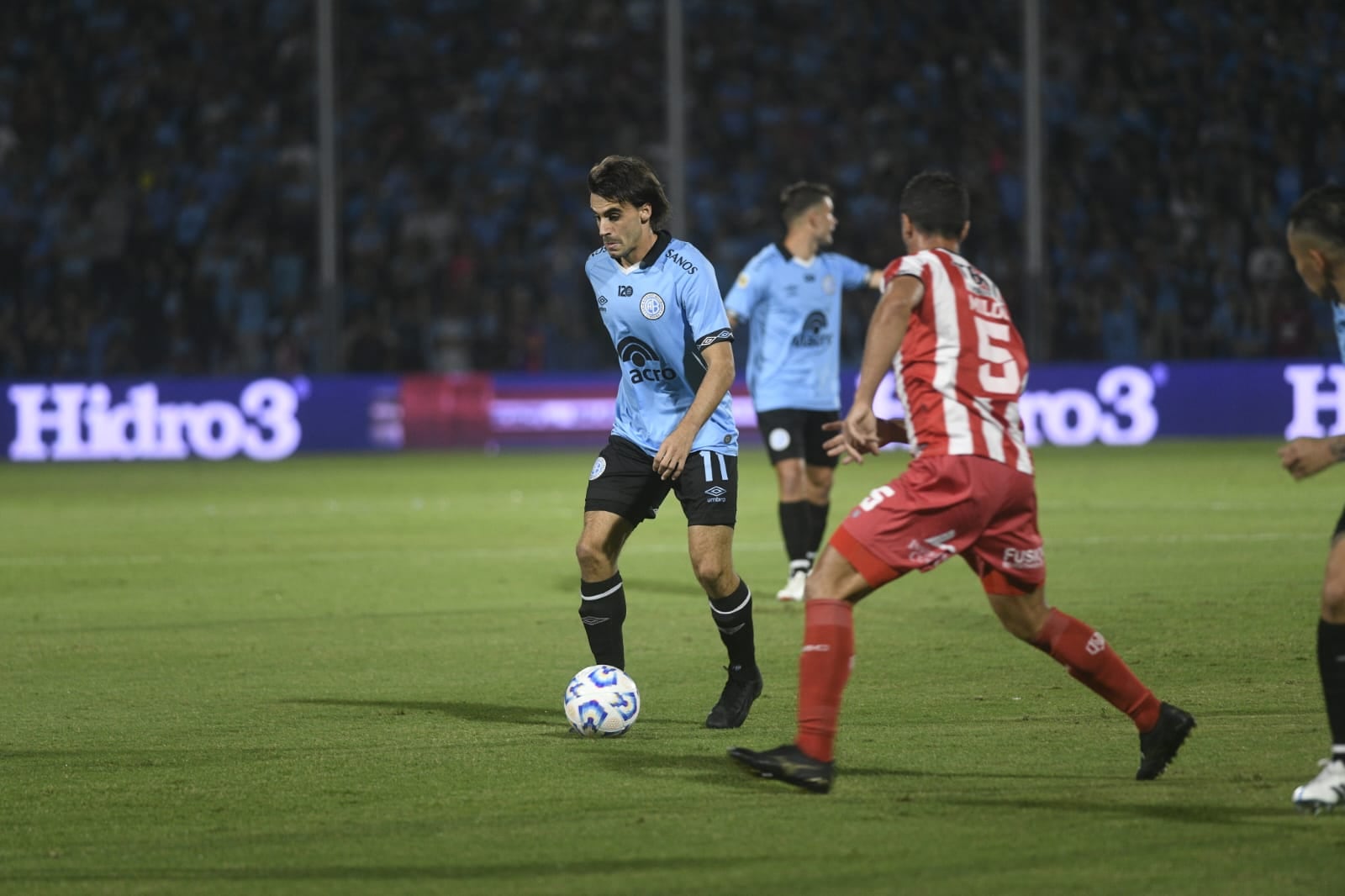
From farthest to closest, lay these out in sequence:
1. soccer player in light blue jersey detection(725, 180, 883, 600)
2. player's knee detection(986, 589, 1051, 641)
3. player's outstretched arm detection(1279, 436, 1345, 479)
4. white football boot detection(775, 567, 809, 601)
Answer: soccer player in light blue jersey detection(725, 180, 883, 600) < white football boot detection(775, 567, 809, 601) < player's knee detection(986, 589, 1051, 641) < player's outstretched arm detection(1279, 436, 1345, 479)

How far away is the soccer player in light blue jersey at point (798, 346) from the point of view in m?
11.6

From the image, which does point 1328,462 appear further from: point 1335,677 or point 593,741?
point 593,741

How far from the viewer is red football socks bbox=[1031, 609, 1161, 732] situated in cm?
604

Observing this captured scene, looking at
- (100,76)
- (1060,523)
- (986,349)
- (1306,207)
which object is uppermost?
(100,76)

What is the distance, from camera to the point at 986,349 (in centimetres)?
604

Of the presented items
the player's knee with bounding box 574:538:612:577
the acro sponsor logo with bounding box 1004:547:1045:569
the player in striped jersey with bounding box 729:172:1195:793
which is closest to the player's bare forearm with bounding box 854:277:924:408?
the player in striped jersey with bounding box 729:172:1195:793

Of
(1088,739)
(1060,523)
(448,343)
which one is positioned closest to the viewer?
(1088,739)

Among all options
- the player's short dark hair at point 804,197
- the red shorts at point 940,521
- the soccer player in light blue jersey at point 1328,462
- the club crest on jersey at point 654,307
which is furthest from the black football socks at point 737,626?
the player's short dark hair at point 804,197

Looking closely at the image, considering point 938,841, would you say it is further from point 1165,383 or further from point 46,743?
point 1165,383

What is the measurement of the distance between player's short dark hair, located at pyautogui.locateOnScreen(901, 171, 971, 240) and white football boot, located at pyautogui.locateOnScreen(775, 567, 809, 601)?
5.10 metres

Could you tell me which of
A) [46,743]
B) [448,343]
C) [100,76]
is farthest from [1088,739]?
[100,76]

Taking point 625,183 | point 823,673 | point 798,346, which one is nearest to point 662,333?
point 625,183

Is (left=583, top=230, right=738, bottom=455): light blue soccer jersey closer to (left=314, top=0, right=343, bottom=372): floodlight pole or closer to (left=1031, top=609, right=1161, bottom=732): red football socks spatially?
(left=1031, top=609, right=1161, bottom=732): red football socks

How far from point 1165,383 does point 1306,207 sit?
19134mm
